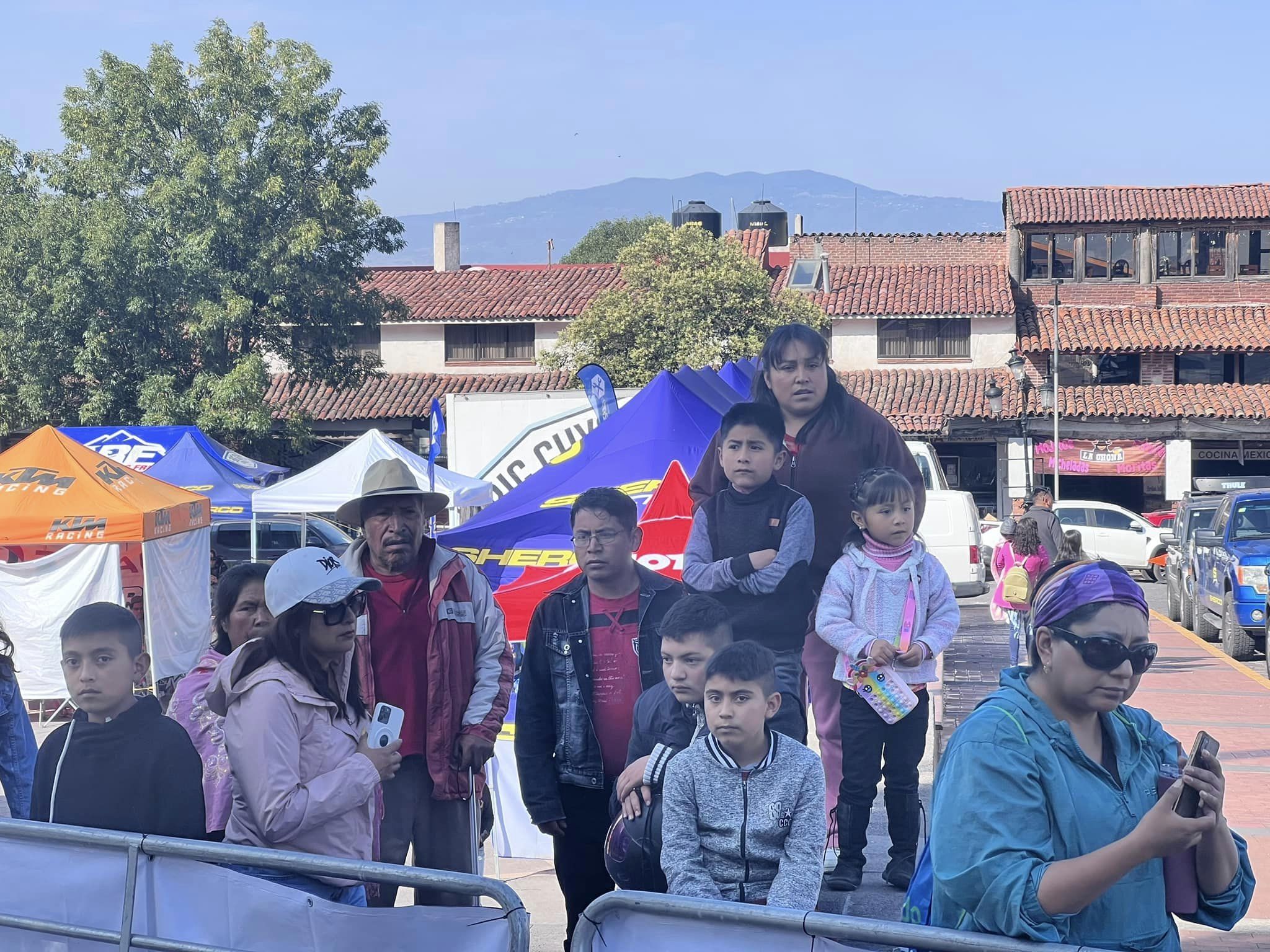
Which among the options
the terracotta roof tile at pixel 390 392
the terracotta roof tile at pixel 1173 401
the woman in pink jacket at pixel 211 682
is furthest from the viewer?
the terracotta roof tile at pixel 390 392

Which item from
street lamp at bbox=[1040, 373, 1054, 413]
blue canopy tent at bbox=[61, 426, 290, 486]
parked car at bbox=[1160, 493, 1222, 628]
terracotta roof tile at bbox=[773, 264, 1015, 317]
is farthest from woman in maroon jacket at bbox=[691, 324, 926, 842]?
terracotta roof tile at bbox=[773, 264, 1015, 317]

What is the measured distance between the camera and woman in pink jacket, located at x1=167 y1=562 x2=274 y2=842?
14.0 feet

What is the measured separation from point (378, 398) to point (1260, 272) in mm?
23434

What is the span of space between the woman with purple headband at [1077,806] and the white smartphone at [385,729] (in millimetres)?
1930

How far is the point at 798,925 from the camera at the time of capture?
10.0 feet

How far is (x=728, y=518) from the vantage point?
226 inches

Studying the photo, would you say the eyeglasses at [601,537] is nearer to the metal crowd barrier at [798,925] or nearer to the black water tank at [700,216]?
the metal crowd barrier at [798,925]

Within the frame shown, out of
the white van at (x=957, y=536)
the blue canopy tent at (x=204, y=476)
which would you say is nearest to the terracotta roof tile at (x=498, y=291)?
the white van at (x=957, y=536)

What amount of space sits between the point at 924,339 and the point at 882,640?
32.0 metres

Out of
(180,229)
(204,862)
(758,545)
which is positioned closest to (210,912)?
(204,862)

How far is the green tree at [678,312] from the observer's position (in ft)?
97.1

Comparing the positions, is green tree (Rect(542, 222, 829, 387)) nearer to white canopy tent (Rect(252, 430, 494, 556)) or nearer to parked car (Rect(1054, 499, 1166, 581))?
parked car (Rect(1054, 499, 1166, 581))

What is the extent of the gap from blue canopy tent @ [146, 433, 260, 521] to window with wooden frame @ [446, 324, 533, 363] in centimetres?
2020

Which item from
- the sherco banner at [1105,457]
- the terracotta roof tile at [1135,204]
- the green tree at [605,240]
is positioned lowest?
the sherco banner at [1105,457]
